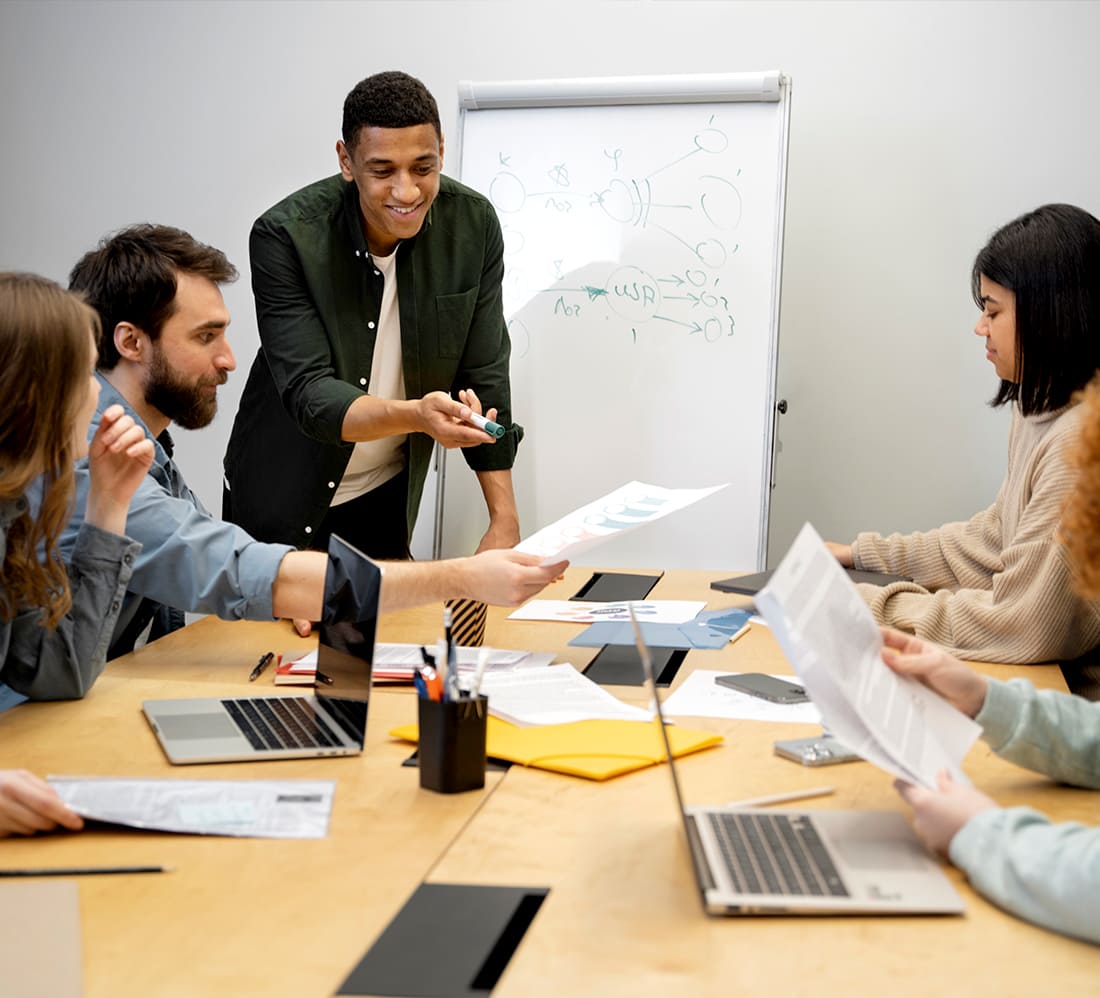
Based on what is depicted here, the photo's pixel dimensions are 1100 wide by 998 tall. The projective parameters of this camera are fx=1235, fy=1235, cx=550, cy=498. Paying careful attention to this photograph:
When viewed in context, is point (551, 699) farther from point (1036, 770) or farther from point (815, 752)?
point (1036, 770)

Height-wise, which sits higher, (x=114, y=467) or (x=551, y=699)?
(x=114, y=467)

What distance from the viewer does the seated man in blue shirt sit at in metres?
1.76

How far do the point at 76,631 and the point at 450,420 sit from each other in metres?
0.81

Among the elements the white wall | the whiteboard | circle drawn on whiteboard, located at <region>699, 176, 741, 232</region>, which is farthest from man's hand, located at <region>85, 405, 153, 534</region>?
the white wall

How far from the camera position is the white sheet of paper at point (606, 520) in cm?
168

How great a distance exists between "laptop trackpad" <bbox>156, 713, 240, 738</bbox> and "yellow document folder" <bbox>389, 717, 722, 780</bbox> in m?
0.19

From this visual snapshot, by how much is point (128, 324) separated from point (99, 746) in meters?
0.91

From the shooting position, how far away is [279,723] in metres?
1.43

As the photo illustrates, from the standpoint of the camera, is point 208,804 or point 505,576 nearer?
point 208,804

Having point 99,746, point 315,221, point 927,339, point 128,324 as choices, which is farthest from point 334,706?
point 927,339

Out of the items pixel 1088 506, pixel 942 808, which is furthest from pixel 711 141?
pixel 942 808

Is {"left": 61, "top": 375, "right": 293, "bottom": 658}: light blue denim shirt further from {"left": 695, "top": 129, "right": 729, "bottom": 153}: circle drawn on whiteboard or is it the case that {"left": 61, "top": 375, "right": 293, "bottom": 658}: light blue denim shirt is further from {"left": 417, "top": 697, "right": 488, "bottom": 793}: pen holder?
{"left": 695, "top": 129, "right": 729, "bottom": 153}: circle drawn on whiteboard

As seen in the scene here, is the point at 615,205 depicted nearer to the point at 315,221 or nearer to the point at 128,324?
the point at 315,221

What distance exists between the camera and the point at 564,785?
1.27m
